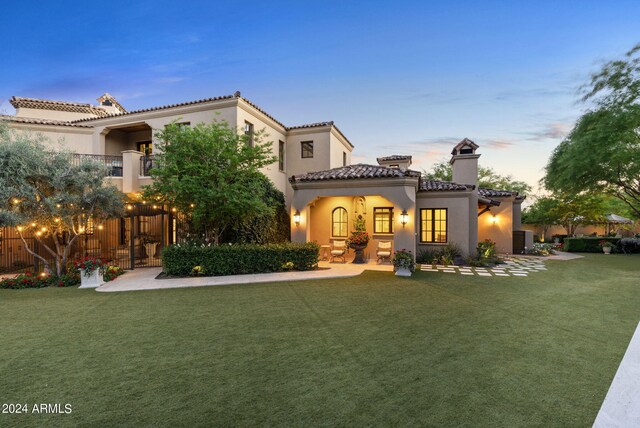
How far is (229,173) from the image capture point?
35.3ft

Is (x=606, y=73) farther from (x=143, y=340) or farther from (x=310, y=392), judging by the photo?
(x=143, y=340)

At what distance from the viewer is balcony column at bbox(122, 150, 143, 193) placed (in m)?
13.4

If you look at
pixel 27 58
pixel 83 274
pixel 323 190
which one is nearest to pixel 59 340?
pixel 83 274

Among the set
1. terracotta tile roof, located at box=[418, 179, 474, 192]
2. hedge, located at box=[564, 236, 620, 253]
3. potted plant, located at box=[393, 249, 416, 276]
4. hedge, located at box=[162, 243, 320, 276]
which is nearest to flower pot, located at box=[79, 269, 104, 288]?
hedge, located at box=[162, 243, 320, 276]

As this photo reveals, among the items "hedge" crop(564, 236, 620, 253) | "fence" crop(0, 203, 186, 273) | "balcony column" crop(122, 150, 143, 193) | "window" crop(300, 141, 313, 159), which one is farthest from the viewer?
"hedge" crop(564, 236, 620, 253)

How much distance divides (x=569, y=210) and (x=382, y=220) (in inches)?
770

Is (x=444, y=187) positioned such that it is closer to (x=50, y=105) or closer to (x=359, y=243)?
(x=359, y=243)

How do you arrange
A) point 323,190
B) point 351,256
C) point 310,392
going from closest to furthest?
point 310,392
point 323,190
point 351,256

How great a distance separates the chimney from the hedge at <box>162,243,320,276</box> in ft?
31.4

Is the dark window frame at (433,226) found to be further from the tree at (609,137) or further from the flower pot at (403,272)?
the tree at (609,137)

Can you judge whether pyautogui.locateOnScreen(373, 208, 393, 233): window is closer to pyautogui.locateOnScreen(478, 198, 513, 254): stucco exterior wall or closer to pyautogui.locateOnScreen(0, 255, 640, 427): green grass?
pyautogui.locateOnScreen(478, 198, 513, 254): stucco exterior wall

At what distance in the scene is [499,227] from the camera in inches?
683

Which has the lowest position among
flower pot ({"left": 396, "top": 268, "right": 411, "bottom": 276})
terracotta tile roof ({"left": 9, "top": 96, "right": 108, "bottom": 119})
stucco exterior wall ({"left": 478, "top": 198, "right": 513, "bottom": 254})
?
flower pot ({"left": 396, "top": 268, "right": 411, "bottom": 276})

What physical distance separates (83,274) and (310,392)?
956 cm
